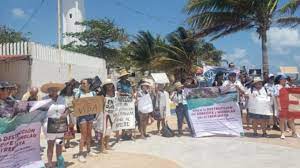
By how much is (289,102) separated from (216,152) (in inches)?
127

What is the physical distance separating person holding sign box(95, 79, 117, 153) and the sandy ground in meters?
0.32

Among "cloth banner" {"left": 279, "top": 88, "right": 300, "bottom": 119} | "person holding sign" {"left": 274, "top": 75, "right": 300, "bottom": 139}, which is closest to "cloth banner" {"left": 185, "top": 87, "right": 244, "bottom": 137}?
"person holding sign" {"left": 274, "top": 75, "right": 300, "bottom": 139}

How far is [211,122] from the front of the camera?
11.9 meters

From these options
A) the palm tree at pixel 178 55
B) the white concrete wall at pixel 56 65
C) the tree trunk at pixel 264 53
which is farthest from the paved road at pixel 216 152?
the palm tree at pixel 178 55

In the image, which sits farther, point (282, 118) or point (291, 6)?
point (291, 6)

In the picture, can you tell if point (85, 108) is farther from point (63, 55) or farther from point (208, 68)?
point (63, 55)

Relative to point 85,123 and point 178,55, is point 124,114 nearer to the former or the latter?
point 85,123

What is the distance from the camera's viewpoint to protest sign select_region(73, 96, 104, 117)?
8844 millimetres

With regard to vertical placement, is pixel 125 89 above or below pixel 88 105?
above

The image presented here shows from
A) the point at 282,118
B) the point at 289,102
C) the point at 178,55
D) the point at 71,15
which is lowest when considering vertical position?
the point at 282,118

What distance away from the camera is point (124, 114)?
11.3 meters

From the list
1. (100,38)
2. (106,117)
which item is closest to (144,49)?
(100,38)

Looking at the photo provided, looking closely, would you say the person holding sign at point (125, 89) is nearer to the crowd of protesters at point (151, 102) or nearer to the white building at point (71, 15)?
the crowd of protesters at point (151, 102)

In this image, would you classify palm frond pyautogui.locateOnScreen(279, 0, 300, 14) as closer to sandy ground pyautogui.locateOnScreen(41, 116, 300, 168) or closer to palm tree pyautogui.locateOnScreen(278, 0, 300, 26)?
palm tree pyautogui.locateOnScreen(278, 0, 300, 26)
